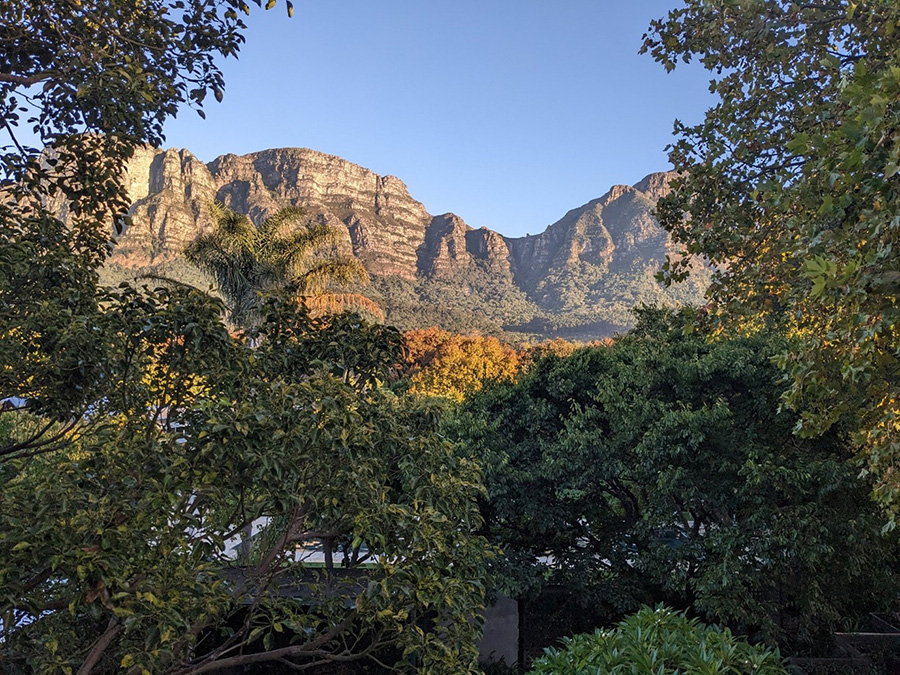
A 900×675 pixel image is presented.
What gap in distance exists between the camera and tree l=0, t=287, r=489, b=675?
3.44 meters

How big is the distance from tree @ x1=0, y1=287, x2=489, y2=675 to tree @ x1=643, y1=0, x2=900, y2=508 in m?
3.06

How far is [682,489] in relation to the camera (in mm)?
10195

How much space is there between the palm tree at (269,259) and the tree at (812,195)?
1352cm

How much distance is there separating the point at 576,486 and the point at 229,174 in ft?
588

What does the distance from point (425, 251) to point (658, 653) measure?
188m

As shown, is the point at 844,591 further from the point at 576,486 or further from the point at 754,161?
the point at 754,161

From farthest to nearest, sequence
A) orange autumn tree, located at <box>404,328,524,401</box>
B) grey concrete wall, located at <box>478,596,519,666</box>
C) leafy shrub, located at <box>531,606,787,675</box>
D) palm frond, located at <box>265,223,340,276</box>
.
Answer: orange autumn tree, located at <box>404,328,524,401</box>, palm frond, located at <box>265,223,340,276</box>, grey concrete wall, located at <box>478,596,519,666</box>, leafy shrub, located at <box>531,606,787,675</box>

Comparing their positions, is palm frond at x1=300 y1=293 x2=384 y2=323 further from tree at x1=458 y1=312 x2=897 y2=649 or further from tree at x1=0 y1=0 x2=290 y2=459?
tree at x1=0 y1=0 x2=290 y2=459

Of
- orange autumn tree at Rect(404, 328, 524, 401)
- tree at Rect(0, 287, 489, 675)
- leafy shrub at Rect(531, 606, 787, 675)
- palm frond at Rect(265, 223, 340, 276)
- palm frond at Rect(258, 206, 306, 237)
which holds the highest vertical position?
palm frond at Rect(258, 206, 306, 237)

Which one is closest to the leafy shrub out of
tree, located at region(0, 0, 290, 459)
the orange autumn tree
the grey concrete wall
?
tree, located at region(0, 0, 290, 459)

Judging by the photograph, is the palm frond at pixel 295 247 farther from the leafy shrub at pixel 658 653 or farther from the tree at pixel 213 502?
the leafy shrub at pixel 658 653

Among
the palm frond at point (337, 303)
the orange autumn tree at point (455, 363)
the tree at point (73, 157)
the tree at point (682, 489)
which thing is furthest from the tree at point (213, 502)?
the orange autumn tree at point (455, 363)

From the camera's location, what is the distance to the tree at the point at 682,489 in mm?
9594

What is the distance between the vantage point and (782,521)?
9.42 m
